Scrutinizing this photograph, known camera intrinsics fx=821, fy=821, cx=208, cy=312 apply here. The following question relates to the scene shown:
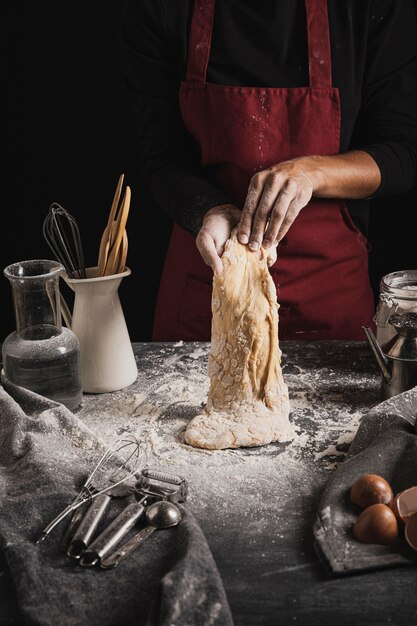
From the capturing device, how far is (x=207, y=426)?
168 centimetres

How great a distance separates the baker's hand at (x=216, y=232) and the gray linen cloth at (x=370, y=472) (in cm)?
47

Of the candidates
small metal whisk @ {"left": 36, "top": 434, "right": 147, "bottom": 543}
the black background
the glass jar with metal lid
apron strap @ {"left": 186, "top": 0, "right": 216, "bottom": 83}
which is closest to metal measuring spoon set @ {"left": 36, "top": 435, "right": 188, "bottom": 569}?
small metal whisk @ {"left": 36, "top": 434, "right": 147, "bottom": 543}

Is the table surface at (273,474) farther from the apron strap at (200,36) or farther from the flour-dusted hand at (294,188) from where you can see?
the apron strap at (200,36)

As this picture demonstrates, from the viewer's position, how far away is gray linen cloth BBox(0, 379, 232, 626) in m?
1.11

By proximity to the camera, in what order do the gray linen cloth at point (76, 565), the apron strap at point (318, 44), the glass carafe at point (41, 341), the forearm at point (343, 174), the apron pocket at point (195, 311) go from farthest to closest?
the apron pocket at point (195, 311) → the apron strap at point (318, 44) → the forearm at point (343, 174) → the glass carafe at point (41, 341) → the gray linen cloth at point (76, 565)

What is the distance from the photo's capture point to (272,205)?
1896 millimetres

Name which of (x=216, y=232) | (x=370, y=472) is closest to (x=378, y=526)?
(x=370, y=472)

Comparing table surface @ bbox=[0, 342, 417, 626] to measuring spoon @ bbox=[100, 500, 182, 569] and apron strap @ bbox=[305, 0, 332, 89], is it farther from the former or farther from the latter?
apron strap @ bbox=[305, 0, 332, 89]

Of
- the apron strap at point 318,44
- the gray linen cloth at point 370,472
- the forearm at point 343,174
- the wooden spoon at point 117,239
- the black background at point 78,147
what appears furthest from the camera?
the black background at point 78,147

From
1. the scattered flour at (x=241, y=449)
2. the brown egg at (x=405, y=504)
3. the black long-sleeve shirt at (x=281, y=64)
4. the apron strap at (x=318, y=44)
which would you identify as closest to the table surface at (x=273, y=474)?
the scattered flour at (x=241, y=449)

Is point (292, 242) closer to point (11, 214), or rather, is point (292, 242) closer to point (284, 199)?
point (284, 199)

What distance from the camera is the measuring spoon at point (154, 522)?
1.25 metres

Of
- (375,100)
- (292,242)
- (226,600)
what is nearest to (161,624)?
(226,600)

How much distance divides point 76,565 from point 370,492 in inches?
19.1
